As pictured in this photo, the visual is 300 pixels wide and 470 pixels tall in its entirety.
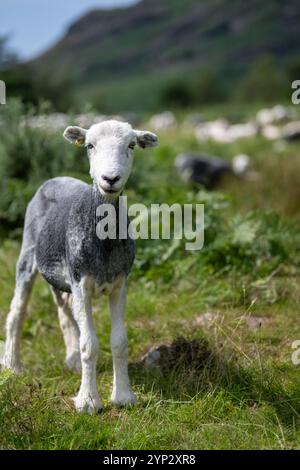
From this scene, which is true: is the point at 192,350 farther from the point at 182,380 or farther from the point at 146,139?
the point at 146,139

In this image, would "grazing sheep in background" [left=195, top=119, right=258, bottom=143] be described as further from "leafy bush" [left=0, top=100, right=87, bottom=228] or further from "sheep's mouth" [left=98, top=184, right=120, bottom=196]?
"sheep's mouth" [left=98, top=184, right=120, bottom=196]

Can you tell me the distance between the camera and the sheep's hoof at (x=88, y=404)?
4012 mm

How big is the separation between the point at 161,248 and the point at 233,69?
46.7 meters

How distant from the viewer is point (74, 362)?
4.93m

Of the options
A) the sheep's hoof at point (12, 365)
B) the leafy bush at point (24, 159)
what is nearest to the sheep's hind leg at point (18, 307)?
the sheep's hoof at point (12, 365)

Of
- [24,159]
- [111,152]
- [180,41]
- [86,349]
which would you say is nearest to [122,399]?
[86,349]

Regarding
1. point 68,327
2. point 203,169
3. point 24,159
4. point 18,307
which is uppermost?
point 203,169

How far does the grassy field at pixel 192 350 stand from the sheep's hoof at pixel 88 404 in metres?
0.07

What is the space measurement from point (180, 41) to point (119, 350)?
65763 millimetres

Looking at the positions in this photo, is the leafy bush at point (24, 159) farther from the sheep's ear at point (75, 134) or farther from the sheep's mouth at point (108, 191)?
the sheep's mouth at point (108, 191)

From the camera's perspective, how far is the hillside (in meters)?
55.6

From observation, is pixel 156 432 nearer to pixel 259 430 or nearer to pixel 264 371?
pixel 259 430

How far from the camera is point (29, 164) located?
Answer: 855 centimetres

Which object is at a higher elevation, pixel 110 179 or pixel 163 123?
pixel 163 123
